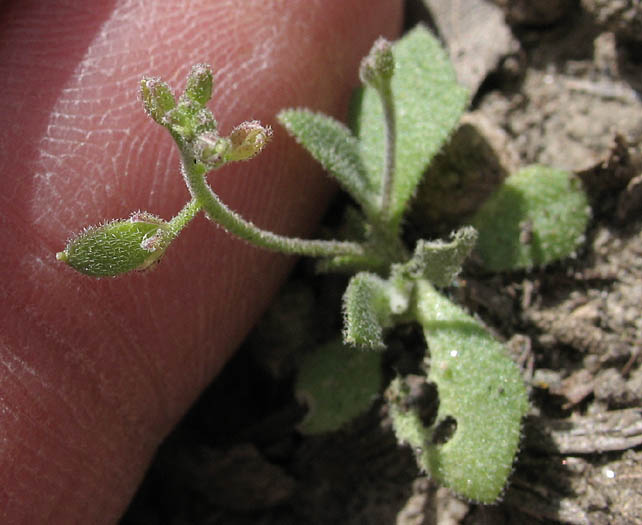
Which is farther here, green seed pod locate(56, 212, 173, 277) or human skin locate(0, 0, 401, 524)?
human skin locate(0, 0, 401, 524)

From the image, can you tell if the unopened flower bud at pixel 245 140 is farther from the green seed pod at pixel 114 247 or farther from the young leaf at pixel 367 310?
the young leaf at pixel 367 310

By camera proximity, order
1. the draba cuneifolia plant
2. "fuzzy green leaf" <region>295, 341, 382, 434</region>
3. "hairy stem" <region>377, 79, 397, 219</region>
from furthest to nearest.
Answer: "fuzzy green leaf" <region>295, 341, 382, 434</region>, "hairy stem" <region>377, 79, 397, 219</region>, the draba cuneifolia plant

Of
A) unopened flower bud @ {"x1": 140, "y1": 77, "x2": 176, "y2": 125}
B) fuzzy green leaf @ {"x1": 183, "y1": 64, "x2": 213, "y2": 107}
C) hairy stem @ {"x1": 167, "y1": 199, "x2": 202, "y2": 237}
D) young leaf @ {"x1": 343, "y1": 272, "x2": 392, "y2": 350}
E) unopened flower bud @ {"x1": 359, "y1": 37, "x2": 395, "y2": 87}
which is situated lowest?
young leaf @ {"x1": 343, "y1": 272, "x2": 392, "y2": 350}

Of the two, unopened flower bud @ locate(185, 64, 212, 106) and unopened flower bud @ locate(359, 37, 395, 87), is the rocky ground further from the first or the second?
unopened flower bud @ locate(185, 64, 212, 106)

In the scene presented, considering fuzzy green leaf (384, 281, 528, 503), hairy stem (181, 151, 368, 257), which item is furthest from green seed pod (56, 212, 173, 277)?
fuzzy green leaf (384, 281, 528, 503)

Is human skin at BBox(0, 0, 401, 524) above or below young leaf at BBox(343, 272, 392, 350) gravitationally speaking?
above

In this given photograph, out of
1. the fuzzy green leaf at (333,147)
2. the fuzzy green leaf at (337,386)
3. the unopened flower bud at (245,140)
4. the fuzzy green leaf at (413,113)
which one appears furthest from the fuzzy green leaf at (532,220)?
the unopened flower bud at (245,140)

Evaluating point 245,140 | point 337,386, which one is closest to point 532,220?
point 337,386
